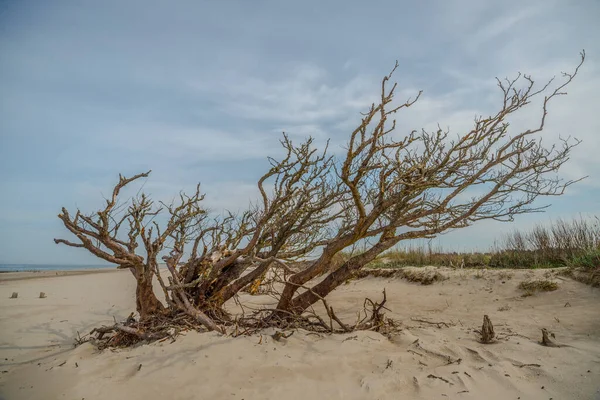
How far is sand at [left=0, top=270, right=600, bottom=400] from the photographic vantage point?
11.6 ft

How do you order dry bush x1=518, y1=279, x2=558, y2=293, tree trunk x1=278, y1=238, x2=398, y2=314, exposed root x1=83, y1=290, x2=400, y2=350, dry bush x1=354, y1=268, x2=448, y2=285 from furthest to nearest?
1. dry bush x1=354, y1=268, x2=448, y2=285
2. dry bush x1=518, y1=279, x2=558, y2=293
3. tree trunk x1=278, y1=238, x2=398, y2=314
4. exposed root x1=83, y1=290, x2=400, y2=350

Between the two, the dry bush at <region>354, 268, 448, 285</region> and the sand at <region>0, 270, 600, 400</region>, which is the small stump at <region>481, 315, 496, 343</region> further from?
the dry bush at <region>354, 268, 448, 285</region>

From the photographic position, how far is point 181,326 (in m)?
5.41

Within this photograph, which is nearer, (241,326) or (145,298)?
(241,326)

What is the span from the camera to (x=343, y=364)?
13.2 feet

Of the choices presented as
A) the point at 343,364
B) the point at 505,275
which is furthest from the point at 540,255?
the point at 343,364

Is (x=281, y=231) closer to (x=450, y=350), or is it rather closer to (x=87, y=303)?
(x=450, y=350)

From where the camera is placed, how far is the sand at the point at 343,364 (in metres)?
3.52

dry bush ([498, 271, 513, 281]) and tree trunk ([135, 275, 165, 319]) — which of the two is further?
dry bush ([498, 271, 513, 281])

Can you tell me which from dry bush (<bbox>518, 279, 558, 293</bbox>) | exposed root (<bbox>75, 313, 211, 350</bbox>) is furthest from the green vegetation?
exposed root (<bbox>75, 313, 211, 350</bbox>)

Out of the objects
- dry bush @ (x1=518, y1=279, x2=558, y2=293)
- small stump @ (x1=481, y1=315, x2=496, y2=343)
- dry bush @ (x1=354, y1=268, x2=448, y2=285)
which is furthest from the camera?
dry bush @ (x1=354, y1=268, x2=448, y2=285)

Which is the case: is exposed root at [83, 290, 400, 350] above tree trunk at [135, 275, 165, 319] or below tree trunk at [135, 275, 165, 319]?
below

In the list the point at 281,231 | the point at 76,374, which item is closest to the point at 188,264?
the point at 281,231

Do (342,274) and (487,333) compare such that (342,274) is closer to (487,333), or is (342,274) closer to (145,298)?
(487,333)
